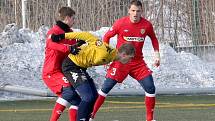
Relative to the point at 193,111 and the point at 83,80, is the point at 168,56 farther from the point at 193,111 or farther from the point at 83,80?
the point at 83,80

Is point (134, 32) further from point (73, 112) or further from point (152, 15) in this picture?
point (152, 15)

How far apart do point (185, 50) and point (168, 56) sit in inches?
22.1

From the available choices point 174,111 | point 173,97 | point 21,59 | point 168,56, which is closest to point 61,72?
point 174,111

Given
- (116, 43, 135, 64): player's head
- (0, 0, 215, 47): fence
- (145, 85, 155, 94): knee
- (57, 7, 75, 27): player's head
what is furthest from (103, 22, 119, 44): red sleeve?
(0, 0, 215, 47): fence

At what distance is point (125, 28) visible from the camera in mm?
13258

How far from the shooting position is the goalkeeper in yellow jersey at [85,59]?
10.9 m

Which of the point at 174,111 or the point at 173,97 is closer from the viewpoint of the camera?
the point at 174,111

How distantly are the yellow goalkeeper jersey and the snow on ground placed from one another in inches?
344

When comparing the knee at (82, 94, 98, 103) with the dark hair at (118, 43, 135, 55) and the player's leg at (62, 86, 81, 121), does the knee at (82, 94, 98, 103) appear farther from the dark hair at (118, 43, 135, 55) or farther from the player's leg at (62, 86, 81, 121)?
the dark hair at (118, 43, 135, 55)

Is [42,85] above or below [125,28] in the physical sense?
below

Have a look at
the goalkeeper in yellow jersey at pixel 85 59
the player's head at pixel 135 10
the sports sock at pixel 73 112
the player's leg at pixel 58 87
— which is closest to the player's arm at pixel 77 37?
the goalkeeper in yellow jersey at pixel 85 59

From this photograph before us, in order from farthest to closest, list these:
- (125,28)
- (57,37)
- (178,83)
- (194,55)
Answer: (194,55)
(178,83)
(125,28)
(57,37)

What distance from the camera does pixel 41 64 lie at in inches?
A: 838

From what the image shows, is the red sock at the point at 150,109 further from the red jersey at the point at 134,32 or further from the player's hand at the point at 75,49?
the player's hand at the point at 75,49
